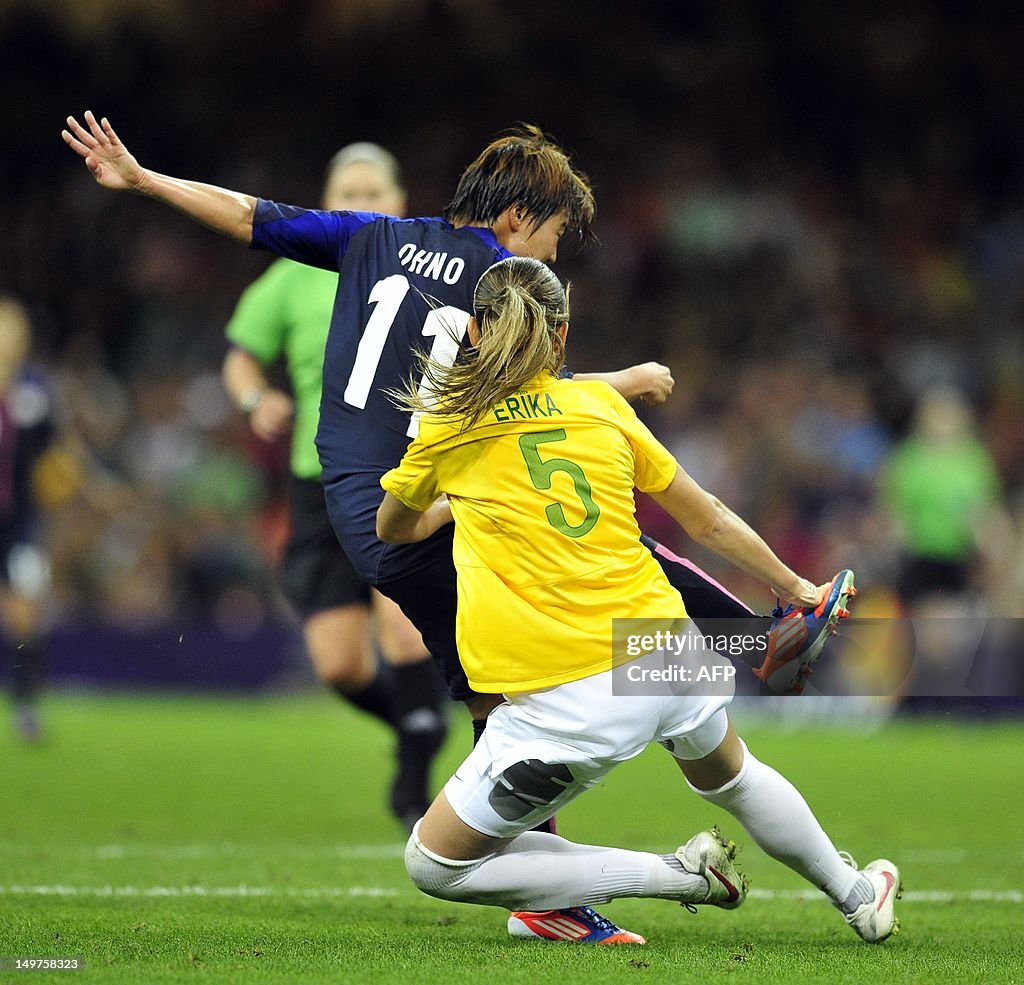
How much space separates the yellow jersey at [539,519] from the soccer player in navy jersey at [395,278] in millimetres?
442

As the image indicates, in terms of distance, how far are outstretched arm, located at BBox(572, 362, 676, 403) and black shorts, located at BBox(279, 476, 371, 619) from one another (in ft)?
7.46

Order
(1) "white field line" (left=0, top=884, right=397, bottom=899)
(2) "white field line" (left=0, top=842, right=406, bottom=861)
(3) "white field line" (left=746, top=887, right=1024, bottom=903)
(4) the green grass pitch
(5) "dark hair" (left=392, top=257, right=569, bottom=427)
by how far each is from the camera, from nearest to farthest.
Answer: (5) "dark hair" (left=392, top=257, right=569, bottom=427)
(4) the green grass pitch
(1) "white field line" (left=0, top=884, right=397, bottom=899)
(3) "white field line" (left=746, top=887, right=1024, bottom=903)
(2) "white field line" (left=0, top=842, right=406, bottom=861)

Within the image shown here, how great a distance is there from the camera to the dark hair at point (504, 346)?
12.7 ft

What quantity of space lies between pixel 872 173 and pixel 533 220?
43.9 ft

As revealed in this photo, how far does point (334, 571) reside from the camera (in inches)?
250

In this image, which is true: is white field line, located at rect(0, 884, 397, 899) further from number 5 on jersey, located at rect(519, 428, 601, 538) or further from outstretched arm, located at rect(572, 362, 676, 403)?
outstretched arm, located at rect(572, 362, 676, 403)

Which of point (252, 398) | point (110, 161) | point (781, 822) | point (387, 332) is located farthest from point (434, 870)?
point (252, 398)

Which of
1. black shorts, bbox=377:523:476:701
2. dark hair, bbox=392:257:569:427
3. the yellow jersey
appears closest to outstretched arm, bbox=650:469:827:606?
the yellow jersey

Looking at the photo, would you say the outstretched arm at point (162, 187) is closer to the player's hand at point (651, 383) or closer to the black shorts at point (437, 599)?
the black shorts at point (437, 599)

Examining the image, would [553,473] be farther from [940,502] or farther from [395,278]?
[940,502]

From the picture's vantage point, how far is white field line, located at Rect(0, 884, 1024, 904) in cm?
499

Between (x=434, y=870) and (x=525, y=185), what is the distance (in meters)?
1.77

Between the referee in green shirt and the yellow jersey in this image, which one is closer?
the yellow jersey

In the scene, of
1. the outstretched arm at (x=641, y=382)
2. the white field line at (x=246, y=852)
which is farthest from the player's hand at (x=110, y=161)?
the white field line at (x=246, y=852)
